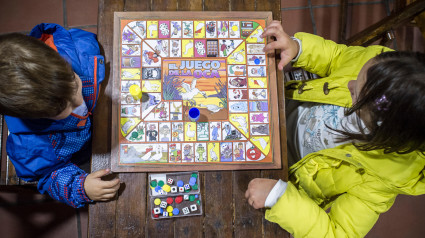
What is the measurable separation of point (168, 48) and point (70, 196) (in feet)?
1.89

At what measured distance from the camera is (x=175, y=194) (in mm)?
946

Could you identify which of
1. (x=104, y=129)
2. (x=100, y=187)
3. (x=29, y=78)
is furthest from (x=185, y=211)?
(x=29, y=78)

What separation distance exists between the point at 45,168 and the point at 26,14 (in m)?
1.22

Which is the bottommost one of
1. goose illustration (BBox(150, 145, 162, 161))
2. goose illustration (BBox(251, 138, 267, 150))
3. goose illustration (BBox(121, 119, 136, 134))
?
goose illustration (BBox(150, 145, 162, 161))

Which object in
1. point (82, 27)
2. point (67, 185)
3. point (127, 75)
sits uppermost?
point (82, 27)

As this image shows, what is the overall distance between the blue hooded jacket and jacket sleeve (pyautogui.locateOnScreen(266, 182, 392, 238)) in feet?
1.97

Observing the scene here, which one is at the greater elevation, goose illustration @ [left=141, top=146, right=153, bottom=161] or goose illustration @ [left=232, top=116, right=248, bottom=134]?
goose illustration @ [left=232, top=116, right=248, bottom=134]

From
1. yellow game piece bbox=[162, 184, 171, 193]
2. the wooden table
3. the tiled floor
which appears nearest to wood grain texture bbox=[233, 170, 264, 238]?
the wooden table

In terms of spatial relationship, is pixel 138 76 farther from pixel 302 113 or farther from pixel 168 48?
pixel 302 113

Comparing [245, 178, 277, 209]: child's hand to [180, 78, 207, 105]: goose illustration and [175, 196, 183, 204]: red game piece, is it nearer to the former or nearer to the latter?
[175, 196, 183, 204]: red game piece

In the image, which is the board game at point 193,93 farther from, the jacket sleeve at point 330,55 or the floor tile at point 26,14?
the floor tile at point 26,14

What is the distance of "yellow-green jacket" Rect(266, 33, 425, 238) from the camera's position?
858 millimetres

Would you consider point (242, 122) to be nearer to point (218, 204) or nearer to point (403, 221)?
point (218, 204)

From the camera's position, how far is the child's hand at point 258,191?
90 cm
